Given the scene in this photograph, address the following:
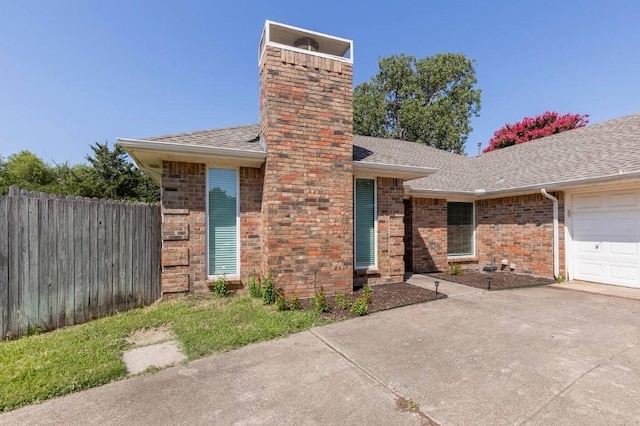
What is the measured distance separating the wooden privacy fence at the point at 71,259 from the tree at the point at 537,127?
1080 inches

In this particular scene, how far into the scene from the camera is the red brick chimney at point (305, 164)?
5965 millimetres

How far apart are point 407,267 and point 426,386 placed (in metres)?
6.94

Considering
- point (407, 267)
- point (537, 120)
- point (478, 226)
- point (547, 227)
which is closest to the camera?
point (547, 227)

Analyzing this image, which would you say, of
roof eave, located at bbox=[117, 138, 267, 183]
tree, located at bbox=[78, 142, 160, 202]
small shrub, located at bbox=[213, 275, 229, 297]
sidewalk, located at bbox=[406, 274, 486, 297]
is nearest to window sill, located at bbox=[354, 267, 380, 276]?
sidewalk, located at bbox=[406, 274, 486, 297]

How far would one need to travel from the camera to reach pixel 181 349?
4023 millimetres

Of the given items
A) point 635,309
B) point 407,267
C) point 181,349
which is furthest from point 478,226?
point 181,349

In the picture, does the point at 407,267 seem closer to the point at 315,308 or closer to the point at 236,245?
the point at 315,308

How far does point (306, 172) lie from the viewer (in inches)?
243

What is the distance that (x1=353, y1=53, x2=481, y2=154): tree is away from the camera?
24391mm

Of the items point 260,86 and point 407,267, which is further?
point 407,267

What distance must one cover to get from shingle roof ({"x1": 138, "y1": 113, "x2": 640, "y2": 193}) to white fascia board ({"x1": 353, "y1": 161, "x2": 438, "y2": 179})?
0.21 m

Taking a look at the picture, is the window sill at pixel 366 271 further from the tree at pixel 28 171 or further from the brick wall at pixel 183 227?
the tree at pixel 28 171

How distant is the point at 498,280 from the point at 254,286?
6.66 m

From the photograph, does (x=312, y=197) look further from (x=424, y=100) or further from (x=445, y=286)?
(x=424, y=100)
